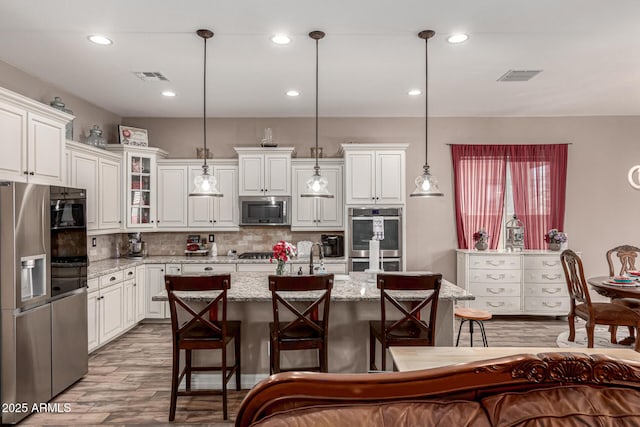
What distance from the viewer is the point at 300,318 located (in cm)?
262

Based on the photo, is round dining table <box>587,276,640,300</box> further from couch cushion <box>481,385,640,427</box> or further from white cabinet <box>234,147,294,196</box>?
white cabinet <box>234,147,294,196</box>

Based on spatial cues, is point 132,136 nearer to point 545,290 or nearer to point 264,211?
point 264,211

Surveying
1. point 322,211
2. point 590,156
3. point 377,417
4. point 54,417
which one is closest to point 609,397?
point 377,417

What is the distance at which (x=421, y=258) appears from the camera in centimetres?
580

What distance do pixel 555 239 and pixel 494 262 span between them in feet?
3.10

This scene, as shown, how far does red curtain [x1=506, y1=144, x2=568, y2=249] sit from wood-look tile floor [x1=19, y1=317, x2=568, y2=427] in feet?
5.11

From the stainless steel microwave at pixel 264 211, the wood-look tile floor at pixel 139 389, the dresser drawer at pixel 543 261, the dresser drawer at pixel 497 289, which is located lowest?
the wood-look tile floor at pixel 139 389

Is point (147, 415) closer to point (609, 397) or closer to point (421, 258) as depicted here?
point (609, 397)

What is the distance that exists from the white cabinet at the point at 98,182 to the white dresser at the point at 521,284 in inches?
195

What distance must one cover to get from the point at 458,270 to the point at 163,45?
4.76 m

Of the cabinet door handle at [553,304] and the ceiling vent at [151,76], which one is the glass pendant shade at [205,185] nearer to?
the ceiling vent at [151,76]

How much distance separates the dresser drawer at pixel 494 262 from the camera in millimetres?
5301

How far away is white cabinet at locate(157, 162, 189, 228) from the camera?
5.49 m

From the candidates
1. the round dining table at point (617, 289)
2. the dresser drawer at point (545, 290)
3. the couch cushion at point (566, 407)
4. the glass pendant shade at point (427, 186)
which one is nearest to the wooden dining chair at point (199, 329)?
the glass pendant shade at point (427, 186)
